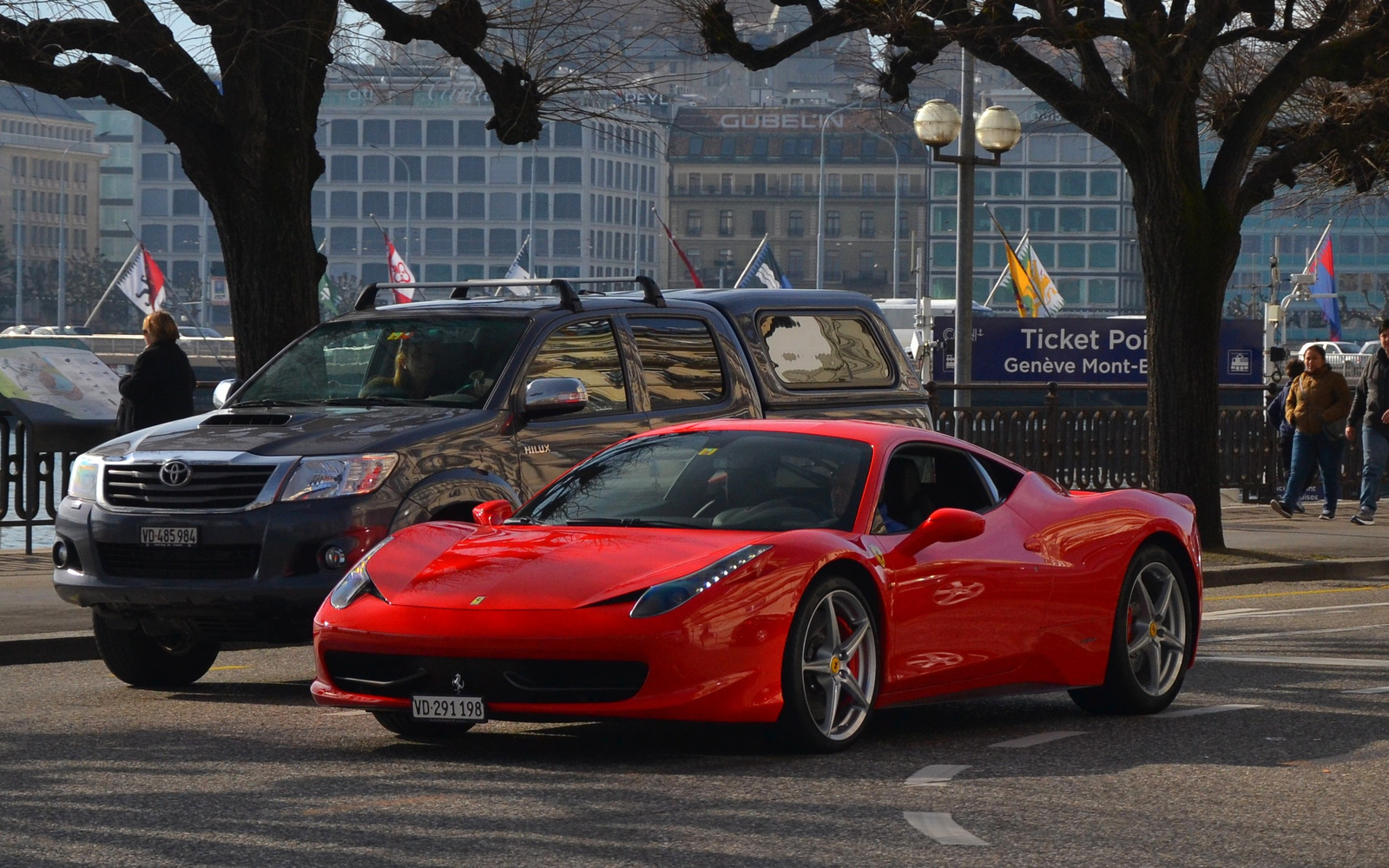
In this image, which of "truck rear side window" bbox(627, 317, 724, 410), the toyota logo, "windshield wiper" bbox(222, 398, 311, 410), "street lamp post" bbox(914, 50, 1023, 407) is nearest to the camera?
the toyota logo

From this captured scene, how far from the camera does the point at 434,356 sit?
10977mm

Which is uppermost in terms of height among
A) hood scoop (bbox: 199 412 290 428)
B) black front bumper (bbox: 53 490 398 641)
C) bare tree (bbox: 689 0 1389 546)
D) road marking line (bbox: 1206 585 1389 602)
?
bare tree (bbox: 689 0 1389 546)

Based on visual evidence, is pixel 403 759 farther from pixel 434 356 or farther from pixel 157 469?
pixel 434 356

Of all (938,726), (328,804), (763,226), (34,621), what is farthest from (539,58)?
(763,226)

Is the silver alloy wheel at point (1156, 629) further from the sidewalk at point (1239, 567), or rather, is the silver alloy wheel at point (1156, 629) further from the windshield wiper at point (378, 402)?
the sidewalk at point (1239, 567)

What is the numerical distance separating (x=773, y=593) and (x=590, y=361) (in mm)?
3856

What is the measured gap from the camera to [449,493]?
10.0 m

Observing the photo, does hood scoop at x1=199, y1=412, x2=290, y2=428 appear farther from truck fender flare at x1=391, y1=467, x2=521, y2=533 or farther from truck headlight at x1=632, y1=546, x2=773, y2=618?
truck headlight at x1=632, y1=546, x2=773, y2=618

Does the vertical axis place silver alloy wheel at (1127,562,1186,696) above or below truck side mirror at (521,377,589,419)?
below

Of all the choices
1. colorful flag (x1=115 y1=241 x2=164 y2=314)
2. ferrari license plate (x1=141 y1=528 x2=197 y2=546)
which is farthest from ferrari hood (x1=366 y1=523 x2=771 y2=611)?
colorful flag (x1=115 y1=241 x2=164 y2=314)

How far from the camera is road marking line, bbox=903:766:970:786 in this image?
294 inches

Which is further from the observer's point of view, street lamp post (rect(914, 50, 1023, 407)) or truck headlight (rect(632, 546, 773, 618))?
street lamp post (rect(914, 50, 1023, 407))

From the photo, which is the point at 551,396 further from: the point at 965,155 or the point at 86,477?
the point at 965,155

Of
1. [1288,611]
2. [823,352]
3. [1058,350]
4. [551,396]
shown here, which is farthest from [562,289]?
[1058,350]
